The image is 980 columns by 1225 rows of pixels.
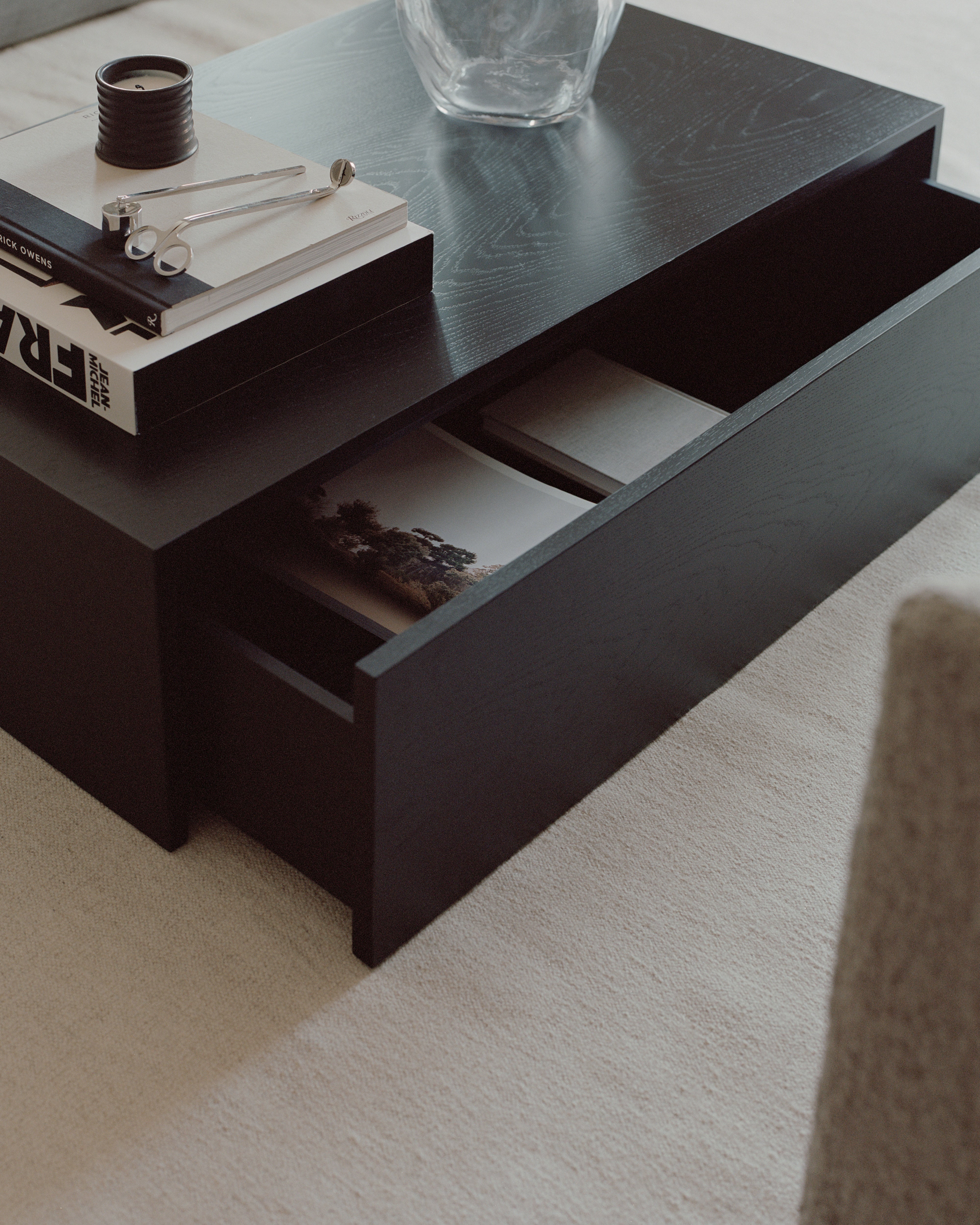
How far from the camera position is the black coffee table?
811 millimetres

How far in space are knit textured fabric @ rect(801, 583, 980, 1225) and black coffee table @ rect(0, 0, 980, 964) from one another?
36 centimetres

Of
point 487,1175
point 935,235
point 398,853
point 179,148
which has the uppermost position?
point 179,148

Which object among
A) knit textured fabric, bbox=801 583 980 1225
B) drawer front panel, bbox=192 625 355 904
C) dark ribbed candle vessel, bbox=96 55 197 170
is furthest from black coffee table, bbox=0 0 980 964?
knit textured fabric, bbox=801 583 980 1225

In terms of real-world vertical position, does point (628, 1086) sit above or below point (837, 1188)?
below

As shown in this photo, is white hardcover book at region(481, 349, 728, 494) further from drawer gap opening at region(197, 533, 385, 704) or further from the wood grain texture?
the wood grain texture

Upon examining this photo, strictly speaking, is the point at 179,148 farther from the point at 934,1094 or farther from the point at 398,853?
the point at 934,1094

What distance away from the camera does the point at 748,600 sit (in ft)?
3.54

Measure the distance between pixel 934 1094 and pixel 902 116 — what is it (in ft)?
3.76

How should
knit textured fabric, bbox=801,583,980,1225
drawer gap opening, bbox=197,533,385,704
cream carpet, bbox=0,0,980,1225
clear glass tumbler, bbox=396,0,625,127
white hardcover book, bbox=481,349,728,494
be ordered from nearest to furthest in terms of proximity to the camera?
knit textured fabric, bbox=801,583,980,1225
cream carpet, bbox=0,0,980,1225
drawer gap opening, bbox=197,533,385,704
white hardcover book, bbox=481,349,728,494
clear glass tumbler, bbox=396,0,625,127

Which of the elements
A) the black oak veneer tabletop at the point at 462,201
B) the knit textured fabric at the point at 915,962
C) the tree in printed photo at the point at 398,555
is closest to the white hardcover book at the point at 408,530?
the tree in printed photo at the point at 398,555

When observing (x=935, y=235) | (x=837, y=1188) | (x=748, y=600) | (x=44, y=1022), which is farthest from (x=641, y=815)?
(x=935, y=235)

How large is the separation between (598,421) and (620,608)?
329 mm

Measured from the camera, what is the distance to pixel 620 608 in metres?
0.90

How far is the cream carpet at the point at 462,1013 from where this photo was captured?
0.76 m
